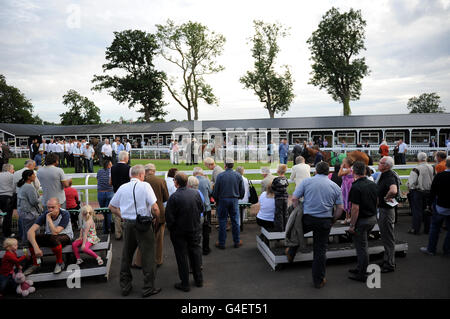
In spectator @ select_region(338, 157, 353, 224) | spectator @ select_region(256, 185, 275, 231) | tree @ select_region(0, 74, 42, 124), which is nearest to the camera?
spectator @ select_region(256, 185, 275, 231)

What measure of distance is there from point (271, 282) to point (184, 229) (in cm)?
158

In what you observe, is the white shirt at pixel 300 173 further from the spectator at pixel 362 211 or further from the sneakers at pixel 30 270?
the sneakers at pixel 30 270

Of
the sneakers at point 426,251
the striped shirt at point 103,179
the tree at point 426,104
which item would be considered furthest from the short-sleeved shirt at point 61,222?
the tree at point 426,104

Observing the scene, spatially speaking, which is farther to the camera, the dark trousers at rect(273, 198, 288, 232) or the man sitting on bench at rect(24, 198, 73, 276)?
the dark trousers at rect(273, 198, 288, 232)

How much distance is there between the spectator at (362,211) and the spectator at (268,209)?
5.75 feet

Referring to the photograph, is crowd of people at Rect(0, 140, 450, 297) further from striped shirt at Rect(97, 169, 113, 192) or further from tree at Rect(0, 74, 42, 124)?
tree at Rect(0, 74, 42, 124)

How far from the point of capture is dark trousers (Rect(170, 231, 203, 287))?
4207 millimetres

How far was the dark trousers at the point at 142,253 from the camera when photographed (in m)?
4.13

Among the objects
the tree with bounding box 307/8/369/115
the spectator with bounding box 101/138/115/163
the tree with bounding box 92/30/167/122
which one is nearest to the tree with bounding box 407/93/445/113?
the tree with bounding box 307/8/369/115

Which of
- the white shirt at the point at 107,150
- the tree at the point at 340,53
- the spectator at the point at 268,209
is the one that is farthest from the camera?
the tree at the point at 340,53

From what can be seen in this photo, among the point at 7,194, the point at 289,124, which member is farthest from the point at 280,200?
the point at 289,124

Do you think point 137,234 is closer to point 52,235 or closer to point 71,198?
point 52,235

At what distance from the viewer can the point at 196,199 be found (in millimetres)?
4363

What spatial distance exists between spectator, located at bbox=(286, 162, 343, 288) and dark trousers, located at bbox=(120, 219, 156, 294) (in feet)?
7.66
